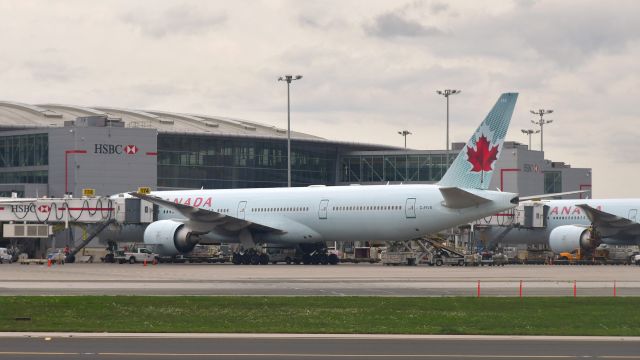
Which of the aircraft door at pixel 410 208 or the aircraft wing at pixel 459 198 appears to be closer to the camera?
the aircraft wing at pixel 459 198

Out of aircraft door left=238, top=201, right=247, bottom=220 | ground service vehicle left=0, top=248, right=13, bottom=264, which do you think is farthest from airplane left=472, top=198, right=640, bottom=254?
ground service vehicle left=0, top=248, right=13, bottom=264

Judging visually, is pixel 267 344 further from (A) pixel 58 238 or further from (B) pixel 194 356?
(A) pixel 58 238

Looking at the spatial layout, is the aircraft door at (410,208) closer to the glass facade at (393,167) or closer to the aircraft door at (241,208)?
the aircraft door at (241,208)

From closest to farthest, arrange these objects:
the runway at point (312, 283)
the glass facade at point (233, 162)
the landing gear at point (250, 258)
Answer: the runway at point (312, 283)
the landing gear at point (250, 258)
the glass facade at point (233, 162)

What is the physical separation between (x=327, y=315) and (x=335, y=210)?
121 ft

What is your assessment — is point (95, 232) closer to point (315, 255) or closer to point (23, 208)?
point (23, 208)

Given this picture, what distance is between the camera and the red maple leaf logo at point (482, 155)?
61969mm

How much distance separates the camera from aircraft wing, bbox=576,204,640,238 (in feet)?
232

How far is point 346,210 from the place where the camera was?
6600 centimetres

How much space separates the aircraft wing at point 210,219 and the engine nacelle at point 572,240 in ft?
58.3

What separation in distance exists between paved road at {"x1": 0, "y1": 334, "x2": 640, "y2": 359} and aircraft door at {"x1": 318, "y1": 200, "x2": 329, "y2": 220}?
42.4 meters

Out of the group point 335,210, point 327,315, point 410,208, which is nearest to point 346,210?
point 335,210

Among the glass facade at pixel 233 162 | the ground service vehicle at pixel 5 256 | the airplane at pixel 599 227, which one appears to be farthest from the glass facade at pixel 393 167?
the ground service vehicle at pixel 5 256

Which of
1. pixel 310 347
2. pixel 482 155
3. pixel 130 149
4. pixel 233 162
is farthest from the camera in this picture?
pixel 233 162
